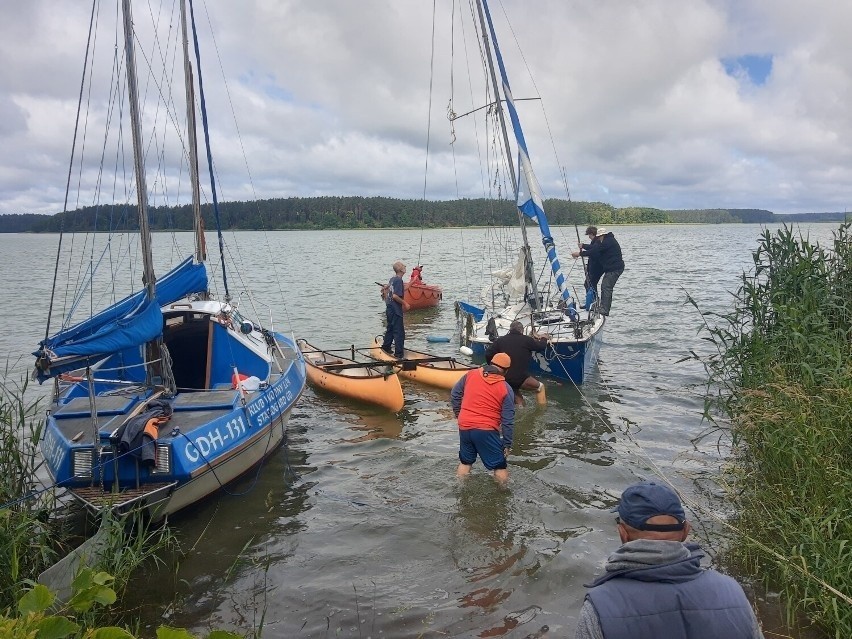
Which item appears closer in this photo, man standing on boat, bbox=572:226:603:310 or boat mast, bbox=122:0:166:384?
boat mast, bbox=122:0:166:384

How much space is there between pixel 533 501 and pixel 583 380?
20.0 ft

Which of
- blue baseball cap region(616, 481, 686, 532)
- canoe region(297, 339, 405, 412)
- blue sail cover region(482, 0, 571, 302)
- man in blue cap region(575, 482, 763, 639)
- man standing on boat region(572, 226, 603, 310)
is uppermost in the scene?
blue sail cover region(482, 0, 571, 302)

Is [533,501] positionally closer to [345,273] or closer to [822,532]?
[822,532]

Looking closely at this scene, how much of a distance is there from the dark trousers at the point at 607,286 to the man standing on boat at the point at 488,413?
7738 mm

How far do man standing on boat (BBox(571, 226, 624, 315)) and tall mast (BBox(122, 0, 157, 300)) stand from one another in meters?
9.40

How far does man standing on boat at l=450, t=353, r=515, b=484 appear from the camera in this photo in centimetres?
729

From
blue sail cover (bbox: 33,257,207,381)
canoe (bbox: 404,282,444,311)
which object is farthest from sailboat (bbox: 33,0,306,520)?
canoe (bbox: 404,282,444,311)

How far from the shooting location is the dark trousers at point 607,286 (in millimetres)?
14266

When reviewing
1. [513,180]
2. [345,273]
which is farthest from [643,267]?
[513,180]

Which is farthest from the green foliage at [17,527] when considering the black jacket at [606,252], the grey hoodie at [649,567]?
the black jacket at [606,252]

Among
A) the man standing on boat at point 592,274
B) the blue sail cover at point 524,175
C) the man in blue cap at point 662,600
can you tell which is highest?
the blue sail cover at point 524,175

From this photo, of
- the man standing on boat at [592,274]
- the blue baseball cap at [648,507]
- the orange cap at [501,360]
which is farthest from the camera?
the man standing on boat at [592,274]

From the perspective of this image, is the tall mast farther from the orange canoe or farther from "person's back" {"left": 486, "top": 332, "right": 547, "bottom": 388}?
the orange canoe

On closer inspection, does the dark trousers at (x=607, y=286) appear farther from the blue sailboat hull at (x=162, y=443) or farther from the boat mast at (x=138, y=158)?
the boat mast at (x=138, y=158)
